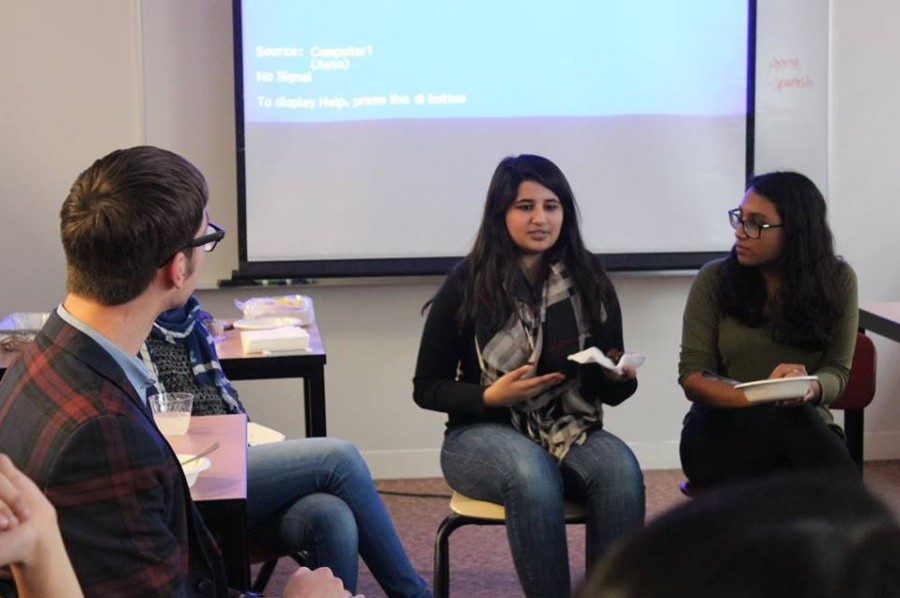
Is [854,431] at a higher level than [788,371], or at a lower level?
lower

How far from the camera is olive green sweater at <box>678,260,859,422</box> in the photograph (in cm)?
324

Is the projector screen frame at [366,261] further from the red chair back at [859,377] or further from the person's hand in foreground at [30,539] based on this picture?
the person's hand in foreground at [30,539]

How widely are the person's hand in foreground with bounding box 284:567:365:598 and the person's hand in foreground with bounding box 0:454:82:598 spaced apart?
65 cm

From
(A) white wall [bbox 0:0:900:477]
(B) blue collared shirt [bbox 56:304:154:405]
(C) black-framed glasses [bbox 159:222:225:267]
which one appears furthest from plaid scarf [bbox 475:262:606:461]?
(A) white wall [bbox 0:0:900:477]

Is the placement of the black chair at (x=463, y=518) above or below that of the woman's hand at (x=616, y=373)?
below

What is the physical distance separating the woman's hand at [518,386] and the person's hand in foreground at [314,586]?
92 centimetres

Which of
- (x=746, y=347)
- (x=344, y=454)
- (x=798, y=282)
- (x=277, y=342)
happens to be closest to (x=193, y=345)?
(x=277, y=342)

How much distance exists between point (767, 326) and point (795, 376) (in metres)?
0.21

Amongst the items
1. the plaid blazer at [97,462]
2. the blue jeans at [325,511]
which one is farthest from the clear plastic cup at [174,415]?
the plaid blazer at [97,462]

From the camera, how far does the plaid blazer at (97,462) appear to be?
64.4 inches

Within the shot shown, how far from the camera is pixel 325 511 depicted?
273 centimetres

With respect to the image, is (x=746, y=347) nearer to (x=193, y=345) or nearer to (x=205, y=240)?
(x=193, y=345)

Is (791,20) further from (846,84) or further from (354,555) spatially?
(354,555)

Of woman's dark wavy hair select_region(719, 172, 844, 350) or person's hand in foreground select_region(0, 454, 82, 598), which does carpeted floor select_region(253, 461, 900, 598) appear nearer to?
woman's dark wavy hair select_region(719, 172, 844, 350)
